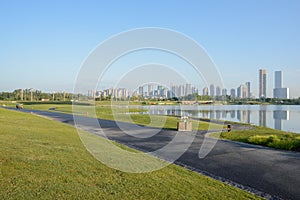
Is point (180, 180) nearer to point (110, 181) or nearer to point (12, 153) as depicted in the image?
point (110, 181)

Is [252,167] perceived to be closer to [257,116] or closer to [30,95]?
[257,116]

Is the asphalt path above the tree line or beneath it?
beneath

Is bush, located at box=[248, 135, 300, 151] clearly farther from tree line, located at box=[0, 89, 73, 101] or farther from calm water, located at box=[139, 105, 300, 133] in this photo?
tree line, located at box=[0, 89, 73, 101]

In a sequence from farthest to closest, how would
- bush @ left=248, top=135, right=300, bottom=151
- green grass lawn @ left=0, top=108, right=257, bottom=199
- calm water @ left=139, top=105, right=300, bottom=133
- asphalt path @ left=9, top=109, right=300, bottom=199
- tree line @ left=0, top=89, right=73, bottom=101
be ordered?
tree line @ left=0, top=89, right=73, bottom=101 → calm water @ left=139, top=105, right=300, bottom=133 → bush @ left=248, top=135, right=300, bottom=151 → asphalt path @ left=9, top=109, right=300, bottom=199 → green grass lawn @ left=0, top=108, right=257, bottom=199

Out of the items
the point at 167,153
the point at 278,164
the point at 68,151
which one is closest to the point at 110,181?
the point at 68,151

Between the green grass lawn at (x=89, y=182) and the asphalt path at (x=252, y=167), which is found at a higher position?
the green grass lawn at (x=89, y=182)

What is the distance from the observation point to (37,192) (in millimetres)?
5484

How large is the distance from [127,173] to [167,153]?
4188mm

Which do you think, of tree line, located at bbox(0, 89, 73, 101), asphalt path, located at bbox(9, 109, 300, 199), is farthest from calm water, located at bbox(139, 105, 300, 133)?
tree line, located at bbox(0, 89, 73, 101)

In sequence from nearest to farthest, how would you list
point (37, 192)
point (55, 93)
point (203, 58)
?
point (37, 192)
point (203, 58)
point (55, 93)

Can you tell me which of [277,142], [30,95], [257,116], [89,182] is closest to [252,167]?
[89,182]

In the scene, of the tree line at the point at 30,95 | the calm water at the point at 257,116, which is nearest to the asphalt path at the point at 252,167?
the calm water at the point at 257,116

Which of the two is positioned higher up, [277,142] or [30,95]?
[30,95]

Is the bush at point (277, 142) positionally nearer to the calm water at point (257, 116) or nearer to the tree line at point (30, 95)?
the calm water at point (257, 116)
